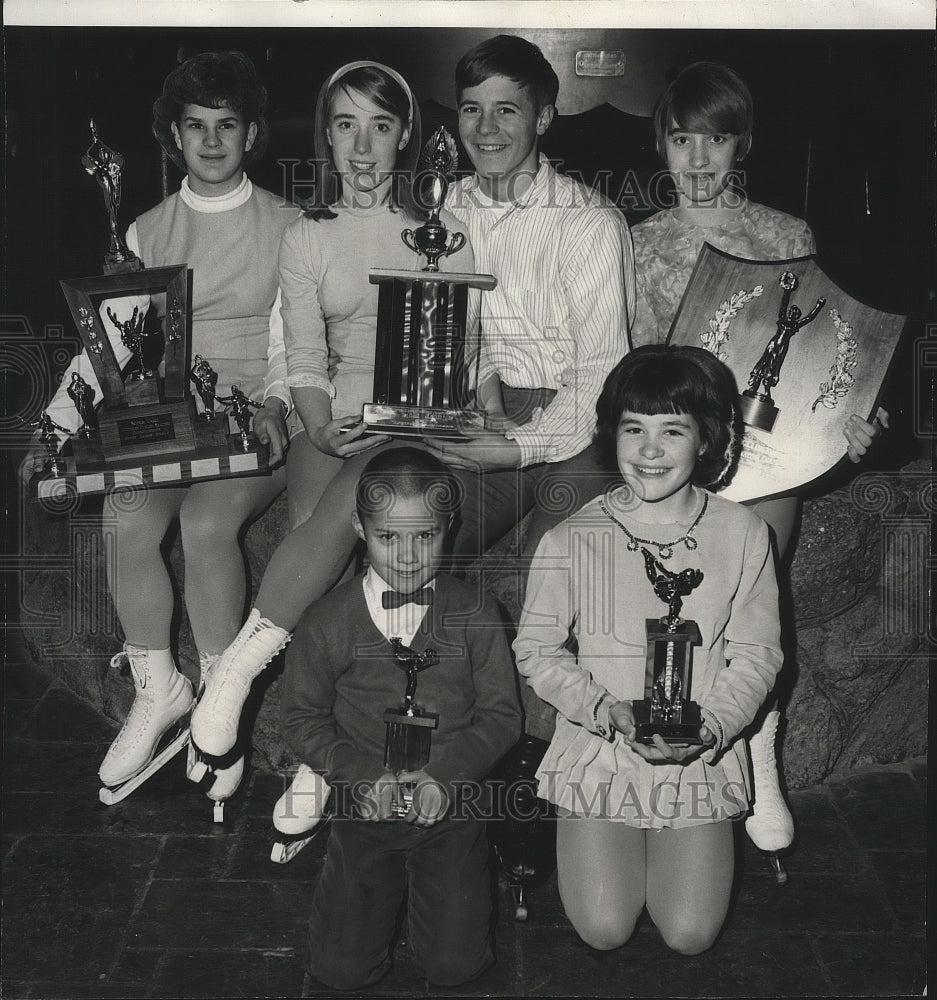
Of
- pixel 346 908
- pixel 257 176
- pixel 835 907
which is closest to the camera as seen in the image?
pixel 346 908

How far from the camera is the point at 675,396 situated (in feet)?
9.07

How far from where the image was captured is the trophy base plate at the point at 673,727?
264cm

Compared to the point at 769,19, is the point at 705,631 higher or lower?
lower

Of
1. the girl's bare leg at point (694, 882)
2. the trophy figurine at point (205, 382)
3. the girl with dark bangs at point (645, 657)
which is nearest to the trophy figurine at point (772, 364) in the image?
the girl with dark bangs at point (645, 657)

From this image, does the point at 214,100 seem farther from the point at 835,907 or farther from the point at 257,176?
the point at 835,907

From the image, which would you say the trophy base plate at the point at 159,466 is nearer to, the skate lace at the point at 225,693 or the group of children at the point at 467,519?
the group of children at the point at 467,519

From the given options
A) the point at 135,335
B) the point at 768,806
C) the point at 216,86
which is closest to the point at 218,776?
the point at 135,335

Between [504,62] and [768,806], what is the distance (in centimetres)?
213

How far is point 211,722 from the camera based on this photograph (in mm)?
3045

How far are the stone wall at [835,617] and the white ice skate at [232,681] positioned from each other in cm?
45

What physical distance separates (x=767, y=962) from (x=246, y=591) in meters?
1.72

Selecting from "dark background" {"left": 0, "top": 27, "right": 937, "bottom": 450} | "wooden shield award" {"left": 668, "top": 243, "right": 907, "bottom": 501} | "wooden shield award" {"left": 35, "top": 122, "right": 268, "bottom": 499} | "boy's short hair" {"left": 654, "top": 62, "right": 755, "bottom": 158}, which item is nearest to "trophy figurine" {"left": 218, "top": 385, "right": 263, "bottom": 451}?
"wooden shield award" {"left": 35, "top": 122, "right": 268, "bottom": 499}

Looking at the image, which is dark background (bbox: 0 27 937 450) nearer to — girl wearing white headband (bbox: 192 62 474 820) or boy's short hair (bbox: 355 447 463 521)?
girl wearing white headband (bbox: 192 62 474 820)

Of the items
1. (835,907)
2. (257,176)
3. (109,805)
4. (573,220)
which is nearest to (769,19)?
(573,220)
